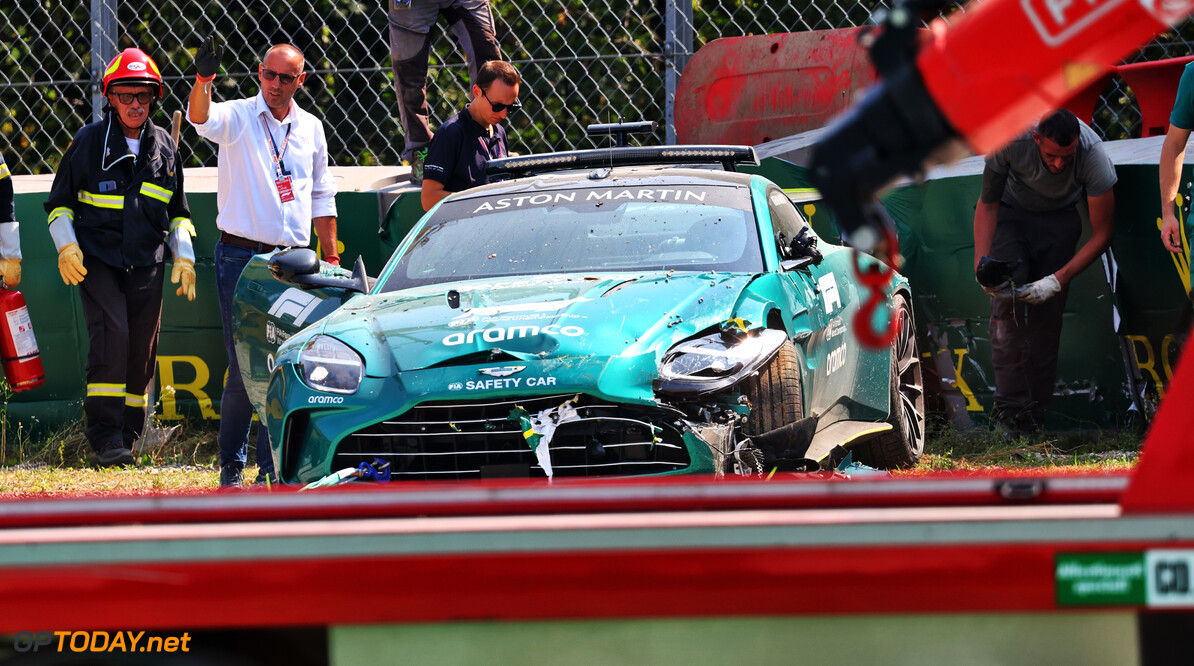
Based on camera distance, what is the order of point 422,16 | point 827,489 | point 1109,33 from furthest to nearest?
point 422,16 < point 827,489 < point 1109,33

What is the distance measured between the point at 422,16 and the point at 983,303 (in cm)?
411

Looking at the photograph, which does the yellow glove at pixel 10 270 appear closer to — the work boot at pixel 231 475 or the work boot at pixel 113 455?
the work boot at pixel 113 455

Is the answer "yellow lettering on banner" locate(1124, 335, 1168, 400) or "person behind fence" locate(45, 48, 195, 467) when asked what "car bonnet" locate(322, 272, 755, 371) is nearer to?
"person behind fence" locate(45, 48, 195, 467)

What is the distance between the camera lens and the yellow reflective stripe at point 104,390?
7.67 meters

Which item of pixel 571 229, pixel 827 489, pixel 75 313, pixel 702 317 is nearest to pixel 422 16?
pixel 75 313

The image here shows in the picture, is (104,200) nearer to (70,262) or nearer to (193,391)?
(70,262)

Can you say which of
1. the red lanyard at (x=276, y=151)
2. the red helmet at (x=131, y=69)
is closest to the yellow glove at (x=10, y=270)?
the red helmet at (x=131, y=69)

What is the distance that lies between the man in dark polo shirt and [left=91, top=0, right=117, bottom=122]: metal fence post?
108 inches

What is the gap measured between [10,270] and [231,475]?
209 cm

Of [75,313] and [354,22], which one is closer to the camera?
[75,313]

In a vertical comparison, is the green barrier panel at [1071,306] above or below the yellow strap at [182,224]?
below

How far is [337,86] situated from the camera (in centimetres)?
1295

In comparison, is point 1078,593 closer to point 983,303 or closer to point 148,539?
point 148,539

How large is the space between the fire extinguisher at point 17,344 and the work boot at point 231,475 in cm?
184
